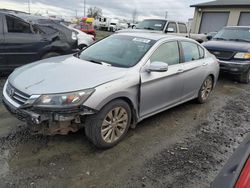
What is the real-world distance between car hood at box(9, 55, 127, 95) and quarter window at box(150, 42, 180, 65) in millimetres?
739

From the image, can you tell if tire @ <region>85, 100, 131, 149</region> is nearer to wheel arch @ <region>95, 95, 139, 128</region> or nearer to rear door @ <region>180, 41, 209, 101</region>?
wheel arch @ <region>95, 95, 139, 128</region>

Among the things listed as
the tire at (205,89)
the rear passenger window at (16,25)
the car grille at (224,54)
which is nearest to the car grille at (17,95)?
the rear passenger window at (16,25)

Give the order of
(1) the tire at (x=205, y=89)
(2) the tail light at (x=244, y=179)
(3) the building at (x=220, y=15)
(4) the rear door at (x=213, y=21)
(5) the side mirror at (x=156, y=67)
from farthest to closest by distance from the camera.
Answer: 1. (4) the rear door at (x=213, y=21)
2. (3) the building at (x=220, y=15)
3. (1) the tire at (x=205, y=89)
4. (5) the side mirror at (x=156, y=67)
5. (2) the tail light at (x=244, y=179)

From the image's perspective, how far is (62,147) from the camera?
130 inches

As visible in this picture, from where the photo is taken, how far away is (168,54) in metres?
4.14

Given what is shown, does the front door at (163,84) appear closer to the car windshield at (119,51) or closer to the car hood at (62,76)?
the car windshield at (119,51)

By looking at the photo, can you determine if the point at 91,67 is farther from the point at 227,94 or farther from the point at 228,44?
the point at 228,44

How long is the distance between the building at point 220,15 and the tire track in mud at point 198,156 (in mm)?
18875

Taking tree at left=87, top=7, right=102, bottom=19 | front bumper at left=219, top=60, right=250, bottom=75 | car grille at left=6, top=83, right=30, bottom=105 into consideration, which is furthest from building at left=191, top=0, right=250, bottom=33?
tree at left=87, top=7, right=102, bottom=19

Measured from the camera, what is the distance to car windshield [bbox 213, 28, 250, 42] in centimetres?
835

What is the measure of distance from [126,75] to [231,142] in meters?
2.09

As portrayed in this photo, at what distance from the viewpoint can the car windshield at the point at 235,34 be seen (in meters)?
8.35

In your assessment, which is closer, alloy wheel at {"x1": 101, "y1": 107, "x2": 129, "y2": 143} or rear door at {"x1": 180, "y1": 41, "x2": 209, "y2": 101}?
alloy wheel at {"x1": 101, "y1": 107, "x2": 129, "y2": 143}

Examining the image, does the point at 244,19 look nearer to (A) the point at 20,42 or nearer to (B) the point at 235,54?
(B) the point at 235,54
